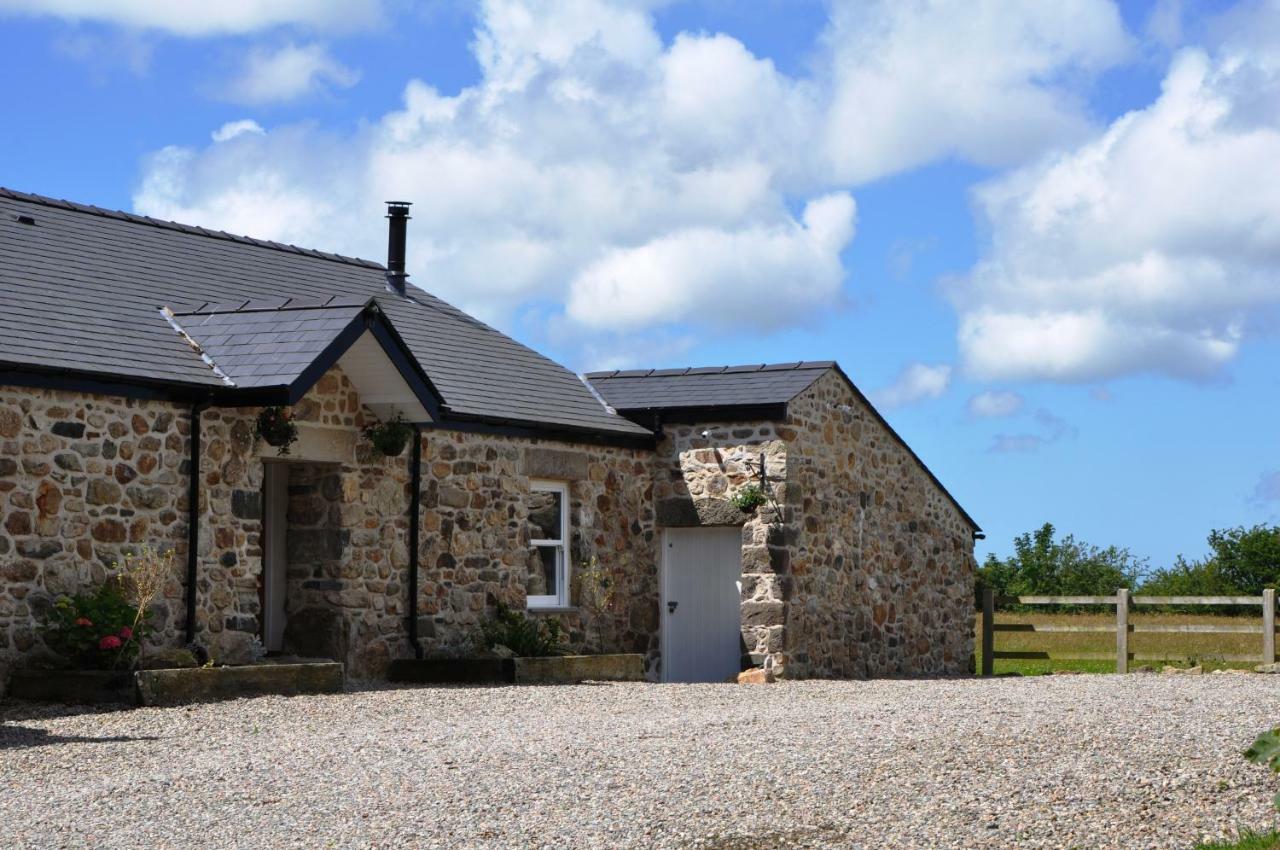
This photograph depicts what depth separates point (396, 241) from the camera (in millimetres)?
Answer: 22562

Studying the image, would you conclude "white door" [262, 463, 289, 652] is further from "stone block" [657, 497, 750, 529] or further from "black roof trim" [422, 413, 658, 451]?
"stone block" [657, 497, 750, 529]

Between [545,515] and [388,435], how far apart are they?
3211 mm

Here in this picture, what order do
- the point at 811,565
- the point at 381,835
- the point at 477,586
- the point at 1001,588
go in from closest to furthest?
the point at 381,835 < the point at 477,586 < the point at 811,565 < the point at 1001,588

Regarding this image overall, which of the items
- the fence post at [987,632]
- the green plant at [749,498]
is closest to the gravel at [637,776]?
the green plant at [749,498]

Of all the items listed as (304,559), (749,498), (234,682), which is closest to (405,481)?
(304,559)

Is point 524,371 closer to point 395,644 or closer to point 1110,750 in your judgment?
point 395,644

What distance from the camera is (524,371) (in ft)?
68.5

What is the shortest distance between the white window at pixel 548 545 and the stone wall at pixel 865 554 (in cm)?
274

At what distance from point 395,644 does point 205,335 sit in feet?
12.6

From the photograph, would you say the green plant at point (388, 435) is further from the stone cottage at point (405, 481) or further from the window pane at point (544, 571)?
the window pane at point (544, 571)

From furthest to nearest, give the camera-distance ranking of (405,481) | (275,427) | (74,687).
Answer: (405,481)
(275,427)
(74,687)

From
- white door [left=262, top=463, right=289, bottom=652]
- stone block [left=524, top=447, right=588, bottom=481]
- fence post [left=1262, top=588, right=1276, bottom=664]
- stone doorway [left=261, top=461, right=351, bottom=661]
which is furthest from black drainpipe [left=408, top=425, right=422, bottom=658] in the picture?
fence post [left=1262, top=588, right=1276, bottom=664]

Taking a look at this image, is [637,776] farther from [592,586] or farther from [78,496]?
[592,586]

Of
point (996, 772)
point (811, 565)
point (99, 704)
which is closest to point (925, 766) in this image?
point (996, 772)
